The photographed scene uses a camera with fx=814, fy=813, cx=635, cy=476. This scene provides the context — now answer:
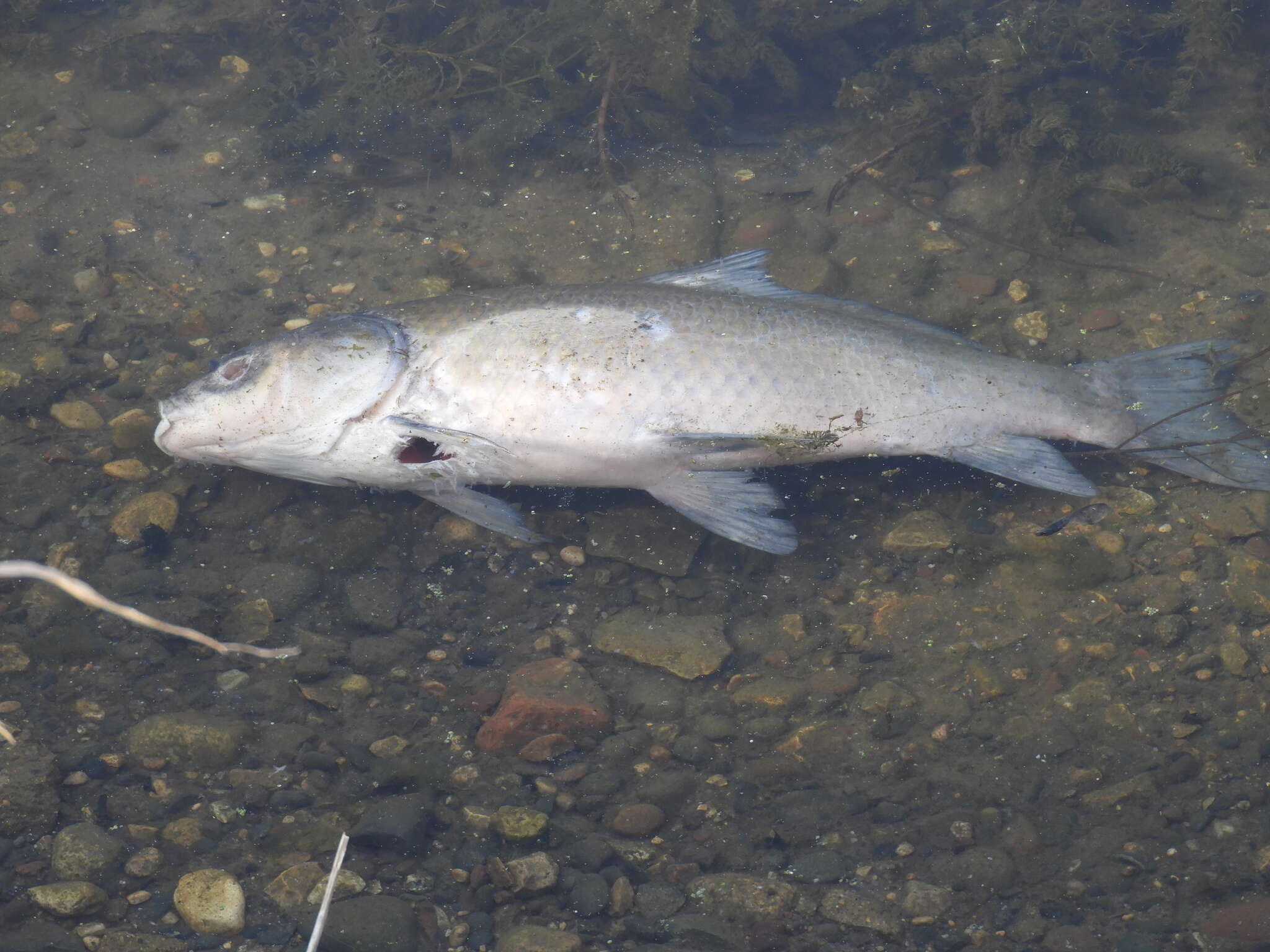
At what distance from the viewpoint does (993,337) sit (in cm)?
538

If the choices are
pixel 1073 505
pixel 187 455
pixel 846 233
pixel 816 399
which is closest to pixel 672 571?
pixel 816 399

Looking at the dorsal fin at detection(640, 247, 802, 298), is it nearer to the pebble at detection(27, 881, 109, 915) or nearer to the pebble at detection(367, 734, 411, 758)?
the pebble at detection(367, 734, 411, 758)

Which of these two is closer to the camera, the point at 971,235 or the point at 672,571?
the point at 672,571

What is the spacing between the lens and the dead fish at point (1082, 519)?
170 inches

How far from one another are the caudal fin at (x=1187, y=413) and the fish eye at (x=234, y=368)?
4.56m

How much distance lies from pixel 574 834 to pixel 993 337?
415cm

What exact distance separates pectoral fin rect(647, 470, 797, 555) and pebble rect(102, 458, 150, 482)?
290cm

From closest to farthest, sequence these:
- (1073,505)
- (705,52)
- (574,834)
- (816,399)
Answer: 1. (574,834)
2. (816,399)
3. (1073,505)
4. (705,52)

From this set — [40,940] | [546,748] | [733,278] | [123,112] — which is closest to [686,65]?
[733,278]

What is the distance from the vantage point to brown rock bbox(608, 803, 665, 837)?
318 centimetres

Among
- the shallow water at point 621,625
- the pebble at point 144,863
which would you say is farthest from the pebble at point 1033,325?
the pebble at point 144,863

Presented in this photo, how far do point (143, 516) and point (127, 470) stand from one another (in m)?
0.42

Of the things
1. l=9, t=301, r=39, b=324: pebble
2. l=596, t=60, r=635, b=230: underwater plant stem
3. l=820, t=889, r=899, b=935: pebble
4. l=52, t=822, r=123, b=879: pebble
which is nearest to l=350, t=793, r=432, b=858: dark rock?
l=52, t=822, r=123, b=879: pebble

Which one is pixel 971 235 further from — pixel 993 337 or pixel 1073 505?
pixel 1073 505
